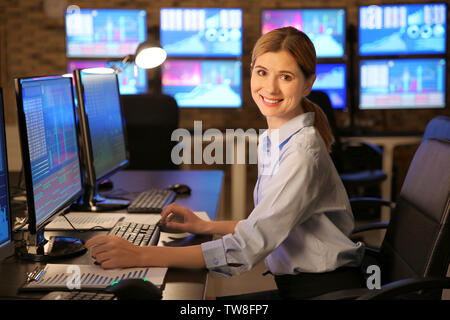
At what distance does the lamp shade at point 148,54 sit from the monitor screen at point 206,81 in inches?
79.8

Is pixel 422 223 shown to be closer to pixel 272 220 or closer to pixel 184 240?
pixel 272 220

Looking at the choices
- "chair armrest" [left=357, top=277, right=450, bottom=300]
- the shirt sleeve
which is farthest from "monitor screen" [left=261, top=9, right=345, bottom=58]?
"chair armrest" [left=357, top=277, right=450, bottom=300]

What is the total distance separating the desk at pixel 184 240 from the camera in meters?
1.24

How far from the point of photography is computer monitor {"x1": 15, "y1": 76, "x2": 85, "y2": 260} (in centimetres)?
130

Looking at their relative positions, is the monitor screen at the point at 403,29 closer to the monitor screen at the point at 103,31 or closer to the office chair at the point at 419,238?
the monitor screen at the point at 103,31

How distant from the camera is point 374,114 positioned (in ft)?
16.1

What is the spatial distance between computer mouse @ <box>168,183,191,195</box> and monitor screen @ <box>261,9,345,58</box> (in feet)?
8.56

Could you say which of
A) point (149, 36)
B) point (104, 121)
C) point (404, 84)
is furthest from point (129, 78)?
point (104, 121)

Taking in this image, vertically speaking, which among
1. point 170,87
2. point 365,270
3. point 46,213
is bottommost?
point 365,270

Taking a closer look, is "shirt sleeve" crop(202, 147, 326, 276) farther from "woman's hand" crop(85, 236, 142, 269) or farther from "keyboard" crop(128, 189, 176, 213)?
"keyboard" crop(128, 189, 176, 213)

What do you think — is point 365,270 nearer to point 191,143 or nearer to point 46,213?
point 46,213

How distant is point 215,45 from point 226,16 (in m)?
0.26

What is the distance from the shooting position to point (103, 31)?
4.70 metres
